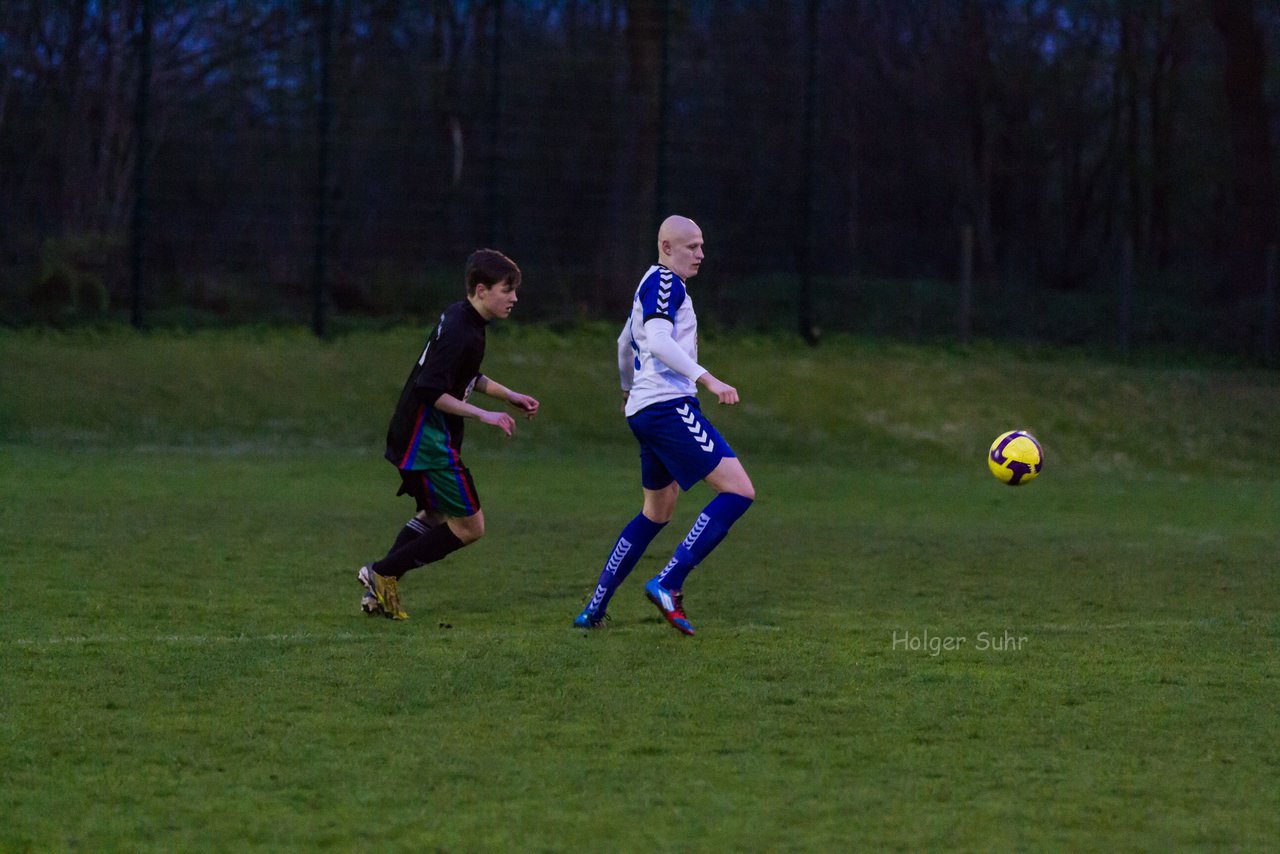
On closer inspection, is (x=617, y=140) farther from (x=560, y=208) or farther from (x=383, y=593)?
(x=383, y=593)

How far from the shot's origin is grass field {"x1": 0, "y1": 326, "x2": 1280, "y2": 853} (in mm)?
4449

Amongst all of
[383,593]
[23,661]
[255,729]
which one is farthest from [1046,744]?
[23,661]

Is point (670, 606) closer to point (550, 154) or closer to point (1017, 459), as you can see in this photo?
point (1017, 459)

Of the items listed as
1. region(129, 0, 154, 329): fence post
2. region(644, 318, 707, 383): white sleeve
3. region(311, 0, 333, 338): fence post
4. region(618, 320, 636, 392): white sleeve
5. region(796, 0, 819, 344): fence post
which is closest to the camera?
region(644, 318, 707, 383): white sleeve

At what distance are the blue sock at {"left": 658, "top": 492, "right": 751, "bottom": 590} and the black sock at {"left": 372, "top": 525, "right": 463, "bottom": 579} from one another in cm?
101

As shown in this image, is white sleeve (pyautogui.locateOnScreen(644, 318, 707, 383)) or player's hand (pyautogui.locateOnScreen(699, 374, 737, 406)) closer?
player's hand (pyautogui.locateOnScreen(699, 374, 737, 406))

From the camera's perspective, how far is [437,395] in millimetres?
7164

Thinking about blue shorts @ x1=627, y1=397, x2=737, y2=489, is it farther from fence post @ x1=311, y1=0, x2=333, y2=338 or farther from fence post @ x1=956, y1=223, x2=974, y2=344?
fence post @ x1=956, y1=223, x2=974, y2=344

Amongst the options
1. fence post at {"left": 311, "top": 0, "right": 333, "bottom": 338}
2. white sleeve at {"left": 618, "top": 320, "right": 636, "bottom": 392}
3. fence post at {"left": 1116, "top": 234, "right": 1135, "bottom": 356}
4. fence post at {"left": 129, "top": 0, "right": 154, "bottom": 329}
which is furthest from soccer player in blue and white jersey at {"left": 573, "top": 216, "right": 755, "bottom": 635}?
fence post at {"left": 1116, "top": 234, "right": 1135, "bottom": 356}

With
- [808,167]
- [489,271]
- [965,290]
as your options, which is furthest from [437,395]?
[965,290]

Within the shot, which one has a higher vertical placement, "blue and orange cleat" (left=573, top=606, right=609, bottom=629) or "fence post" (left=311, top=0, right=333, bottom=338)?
"fence post" (left=311, top=0, right=333, bottom=338)

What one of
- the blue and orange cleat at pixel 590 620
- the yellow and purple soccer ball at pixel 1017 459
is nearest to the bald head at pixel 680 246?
the blue and orange cleat at pixel 590 620

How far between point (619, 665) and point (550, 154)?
46.0 feet

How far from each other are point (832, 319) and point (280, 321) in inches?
260
